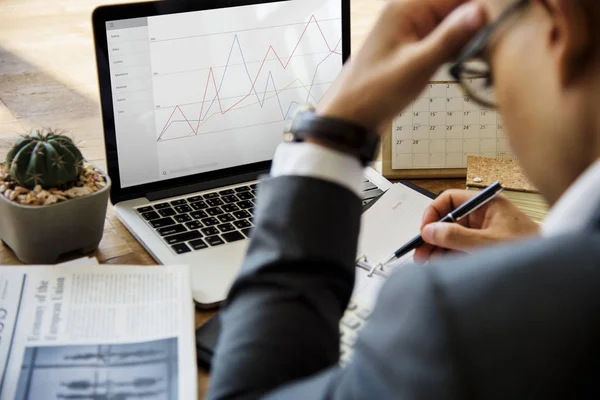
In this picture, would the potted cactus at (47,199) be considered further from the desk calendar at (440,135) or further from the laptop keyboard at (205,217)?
the desk calendar at (440,135)

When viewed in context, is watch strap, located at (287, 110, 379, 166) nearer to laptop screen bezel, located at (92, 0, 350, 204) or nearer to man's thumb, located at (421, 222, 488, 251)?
man's thumb, located at (421, 222, 488, 251)

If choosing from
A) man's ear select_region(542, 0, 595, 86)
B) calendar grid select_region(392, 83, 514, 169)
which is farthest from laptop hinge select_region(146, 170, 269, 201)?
man's ear select_region(542, 0, 595, 86)

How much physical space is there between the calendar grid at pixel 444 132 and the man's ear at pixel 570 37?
2.41 feet

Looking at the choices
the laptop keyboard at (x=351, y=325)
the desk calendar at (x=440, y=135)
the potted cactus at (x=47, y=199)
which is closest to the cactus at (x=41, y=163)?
the potted cactus at (x=47, y=199)

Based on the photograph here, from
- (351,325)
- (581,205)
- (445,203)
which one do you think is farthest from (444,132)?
(581,205)

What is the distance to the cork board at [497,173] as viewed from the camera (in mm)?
1104

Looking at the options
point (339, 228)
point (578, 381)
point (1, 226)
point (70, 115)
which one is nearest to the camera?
point (578, 381)

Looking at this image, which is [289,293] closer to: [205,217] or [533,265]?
[533,265]

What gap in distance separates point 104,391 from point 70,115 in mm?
792

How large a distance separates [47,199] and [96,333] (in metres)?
0.21

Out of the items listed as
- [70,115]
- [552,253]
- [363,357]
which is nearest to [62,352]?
[363,357]

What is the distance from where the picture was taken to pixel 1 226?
1034 millimetres

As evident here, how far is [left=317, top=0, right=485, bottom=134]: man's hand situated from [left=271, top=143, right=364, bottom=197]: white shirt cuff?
43mm

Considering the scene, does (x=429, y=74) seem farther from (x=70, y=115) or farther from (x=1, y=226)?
(x=70, y=115)
